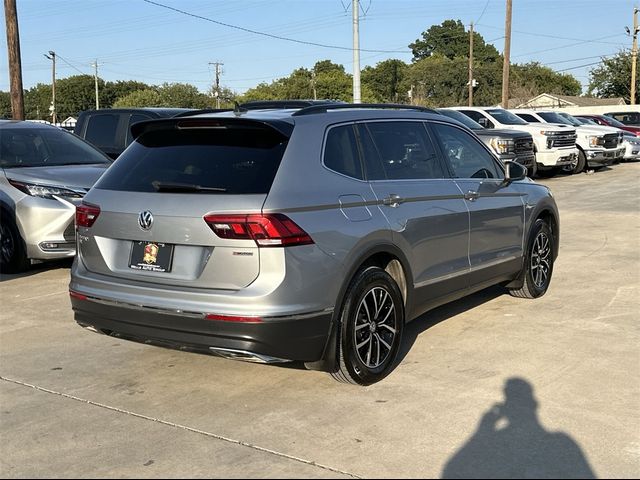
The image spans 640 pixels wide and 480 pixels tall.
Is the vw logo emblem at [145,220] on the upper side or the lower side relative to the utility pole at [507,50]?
lower

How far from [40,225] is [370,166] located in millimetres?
4600

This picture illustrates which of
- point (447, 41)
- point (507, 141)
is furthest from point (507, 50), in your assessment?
point (447, 41)

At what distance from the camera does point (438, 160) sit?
Answer: 18.1ft

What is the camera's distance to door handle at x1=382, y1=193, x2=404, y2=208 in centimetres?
470

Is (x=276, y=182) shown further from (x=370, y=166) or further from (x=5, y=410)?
(x=5, y=410)

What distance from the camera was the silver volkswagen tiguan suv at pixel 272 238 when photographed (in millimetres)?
3926

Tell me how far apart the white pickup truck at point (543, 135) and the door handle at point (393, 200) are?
585 inches

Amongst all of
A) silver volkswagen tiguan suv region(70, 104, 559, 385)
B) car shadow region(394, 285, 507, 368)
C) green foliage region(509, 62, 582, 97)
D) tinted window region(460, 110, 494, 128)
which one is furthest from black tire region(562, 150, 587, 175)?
green foliage region(509, 62, 582, 97)

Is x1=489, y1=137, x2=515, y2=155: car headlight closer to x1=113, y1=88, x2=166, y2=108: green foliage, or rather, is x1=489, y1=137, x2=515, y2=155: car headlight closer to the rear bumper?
the rear bumper

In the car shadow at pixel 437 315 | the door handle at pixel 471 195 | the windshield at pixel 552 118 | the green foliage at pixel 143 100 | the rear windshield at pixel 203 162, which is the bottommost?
the car shadow at pixel 437 315

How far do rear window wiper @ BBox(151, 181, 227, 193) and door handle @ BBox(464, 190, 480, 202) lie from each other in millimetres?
2333

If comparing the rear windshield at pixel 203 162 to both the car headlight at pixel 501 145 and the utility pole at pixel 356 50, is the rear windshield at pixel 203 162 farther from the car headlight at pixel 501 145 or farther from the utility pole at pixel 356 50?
the utility pole at pixel 356 50

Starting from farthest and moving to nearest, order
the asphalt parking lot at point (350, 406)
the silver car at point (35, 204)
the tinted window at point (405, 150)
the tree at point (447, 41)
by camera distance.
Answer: the tree at point (447, 41), the silver car at point (35, 204), the tinted window at point (405, 150), the asphalt parking lot at point (350, 406)

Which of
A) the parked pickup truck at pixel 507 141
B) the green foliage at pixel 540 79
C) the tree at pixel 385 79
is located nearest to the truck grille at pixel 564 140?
the parked pickup truck at pixel 507 141
